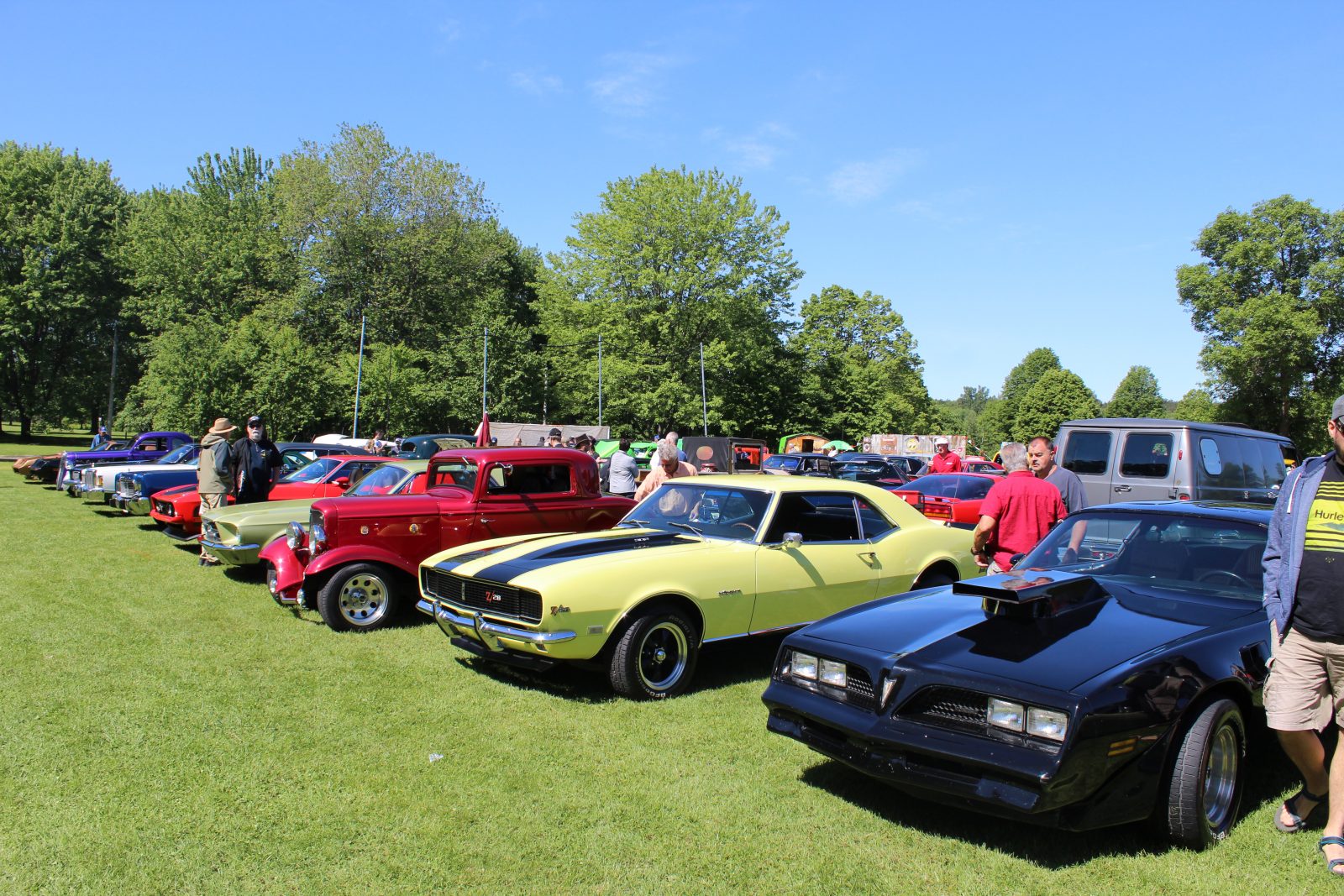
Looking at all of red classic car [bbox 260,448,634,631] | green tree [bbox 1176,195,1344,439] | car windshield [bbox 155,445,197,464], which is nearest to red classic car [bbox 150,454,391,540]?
red classic car [bbox 260,448,634,631]

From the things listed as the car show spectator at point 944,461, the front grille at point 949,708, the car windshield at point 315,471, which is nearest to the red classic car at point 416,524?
the car windshield at point 315,471

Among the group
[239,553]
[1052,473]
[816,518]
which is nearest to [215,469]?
[239,553]

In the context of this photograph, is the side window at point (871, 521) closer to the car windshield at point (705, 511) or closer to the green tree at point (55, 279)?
the car windshield at point (705, 511)

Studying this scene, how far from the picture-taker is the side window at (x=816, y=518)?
20.9ft

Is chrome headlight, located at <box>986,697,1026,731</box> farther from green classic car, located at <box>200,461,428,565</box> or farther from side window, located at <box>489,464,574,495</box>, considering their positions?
green classic car, located at <box>200,461,428,565</box>

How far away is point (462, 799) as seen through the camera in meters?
4.08

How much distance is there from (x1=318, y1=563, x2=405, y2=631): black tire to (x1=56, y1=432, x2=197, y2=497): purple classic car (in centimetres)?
1450

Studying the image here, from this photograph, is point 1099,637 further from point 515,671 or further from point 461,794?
point 515,671

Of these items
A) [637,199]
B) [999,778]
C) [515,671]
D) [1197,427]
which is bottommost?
[515,671]

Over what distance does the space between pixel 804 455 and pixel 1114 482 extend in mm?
13829

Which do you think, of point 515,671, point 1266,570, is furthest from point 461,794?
point 1266,570

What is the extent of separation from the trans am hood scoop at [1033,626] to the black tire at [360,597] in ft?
16.7

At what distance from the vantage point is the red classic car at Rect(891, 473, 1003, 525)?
1474cm

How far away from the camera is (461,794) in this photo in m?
4.14
